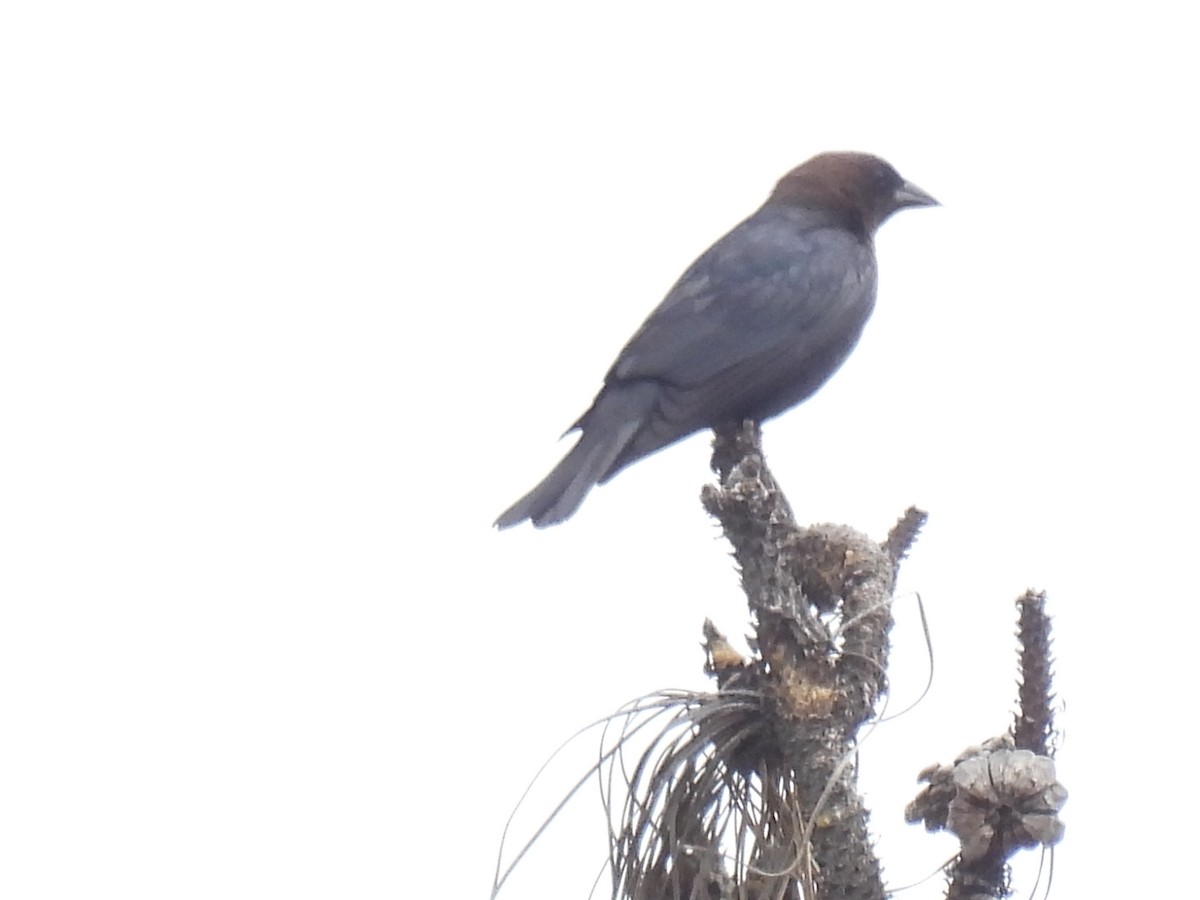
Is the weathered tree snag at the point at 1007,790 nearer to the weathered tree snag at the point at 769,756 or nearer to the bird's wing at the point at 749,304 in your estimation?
the weathered tree snag at the point at 769,756

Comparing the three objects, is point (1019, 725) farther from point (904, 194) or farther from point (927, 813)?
point (904, 194)

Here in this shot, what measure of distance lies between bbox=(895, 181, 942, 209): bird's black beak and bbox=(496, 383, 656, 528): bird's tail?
1472 mm

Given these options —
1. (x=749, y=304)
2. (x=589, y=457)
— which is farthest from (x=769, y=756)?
(x=749, y=304)

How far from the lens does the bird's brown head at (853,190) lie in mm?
5113

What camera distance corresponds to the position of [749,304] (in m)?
4.41

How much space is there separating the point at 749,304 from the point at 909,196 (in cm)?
108

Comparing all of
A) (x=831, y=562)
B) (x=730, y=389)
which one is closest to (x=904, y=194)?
(x=730, y=389)

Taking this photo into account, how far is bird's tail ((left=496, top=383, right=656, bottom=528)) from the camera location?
3768mm

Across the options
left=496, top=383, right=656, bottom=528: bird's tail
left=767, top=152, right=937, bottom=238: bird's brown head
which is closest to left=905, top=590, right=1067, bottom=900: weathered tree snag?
left=496, top=383, right=656, bottom=528: bird's tail

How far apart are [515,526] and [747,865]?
1458 millimetres

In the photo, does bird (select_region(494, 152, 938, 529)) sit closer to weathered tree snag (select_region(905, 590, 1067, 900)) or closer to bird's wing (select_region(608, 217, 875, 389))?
bird's wing (select_region(608, 217, 875, 389))

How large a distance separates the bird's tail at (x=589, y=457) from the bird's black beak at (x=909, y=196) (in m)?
1.47

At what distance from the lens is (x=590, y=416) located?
4.16 metres

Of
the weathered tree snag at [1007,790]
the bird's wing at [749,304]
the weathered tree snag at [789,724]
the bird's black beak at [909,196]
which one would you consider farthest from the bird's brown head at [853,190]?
the weathered tree snag at [1007,790]
